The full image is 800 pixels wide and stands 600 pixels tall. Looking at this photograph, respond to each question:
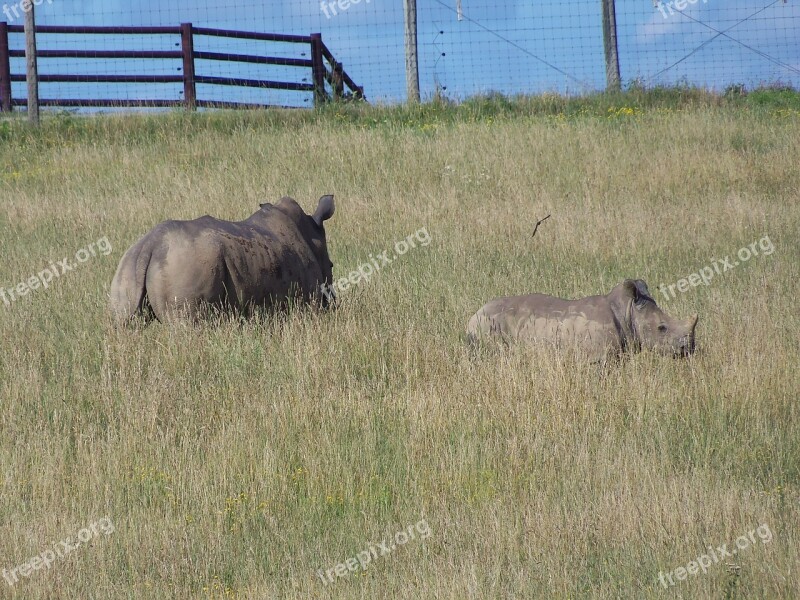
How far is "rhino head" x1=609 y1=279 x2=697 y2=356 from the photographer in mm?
6734

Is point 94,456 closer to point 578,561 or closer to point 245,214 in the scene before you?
point 578,561

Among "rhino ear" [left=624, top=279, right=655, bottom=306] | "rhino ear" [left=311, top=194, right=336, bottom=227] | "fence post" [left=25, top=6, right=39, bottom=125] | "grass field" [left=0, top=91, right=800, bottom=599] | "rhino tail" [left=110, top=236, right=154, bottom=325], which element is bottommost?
"grass field" [left=0, top=91, right=800, bottom=599]

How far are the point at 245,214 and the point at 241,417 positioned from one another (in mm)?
6752

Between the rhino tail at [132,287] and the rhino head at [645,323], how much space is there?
319 centimetres

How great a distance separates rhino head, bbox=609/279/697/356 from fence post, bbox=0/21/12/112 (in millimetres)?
15074

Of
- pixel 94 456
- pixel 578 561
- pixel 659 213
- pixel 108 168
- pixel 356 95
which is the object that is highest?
pixel 356 95

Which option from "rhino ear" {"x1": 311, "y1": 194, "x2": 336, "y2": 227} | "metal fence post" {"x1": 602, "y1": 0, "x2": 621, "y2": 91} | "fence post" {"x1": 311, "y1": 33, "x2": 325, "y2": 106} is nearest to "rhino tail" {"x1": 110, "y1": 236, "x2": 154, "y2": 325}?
"rhino ear" {"x1": 311, "y1": 194, "x2": 336, "y2": 227}

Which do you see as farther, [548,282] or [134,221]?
[134,221]

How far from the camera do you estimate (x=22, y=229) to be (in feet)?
40.6

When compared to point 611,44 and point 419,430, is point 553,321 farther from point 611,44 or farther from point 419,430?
point 611,44

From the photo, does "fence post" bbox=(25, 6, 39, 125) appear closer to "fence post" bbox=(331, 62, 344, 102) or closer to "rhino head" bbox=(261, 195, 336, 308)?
"fence post" bbox=(331, 62, 344, 102)

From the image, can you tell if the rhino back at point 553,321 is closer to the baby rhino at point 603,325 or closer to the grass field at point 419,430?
the baby rhino at point 603,325

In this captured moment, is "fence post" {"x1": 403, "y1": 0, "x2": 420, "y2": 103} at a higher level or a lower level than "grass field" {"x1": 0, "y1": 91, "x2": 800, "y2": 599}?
higher

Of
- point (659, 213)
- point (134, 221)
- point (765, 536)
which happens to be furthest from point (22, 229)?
point (765, 536)
